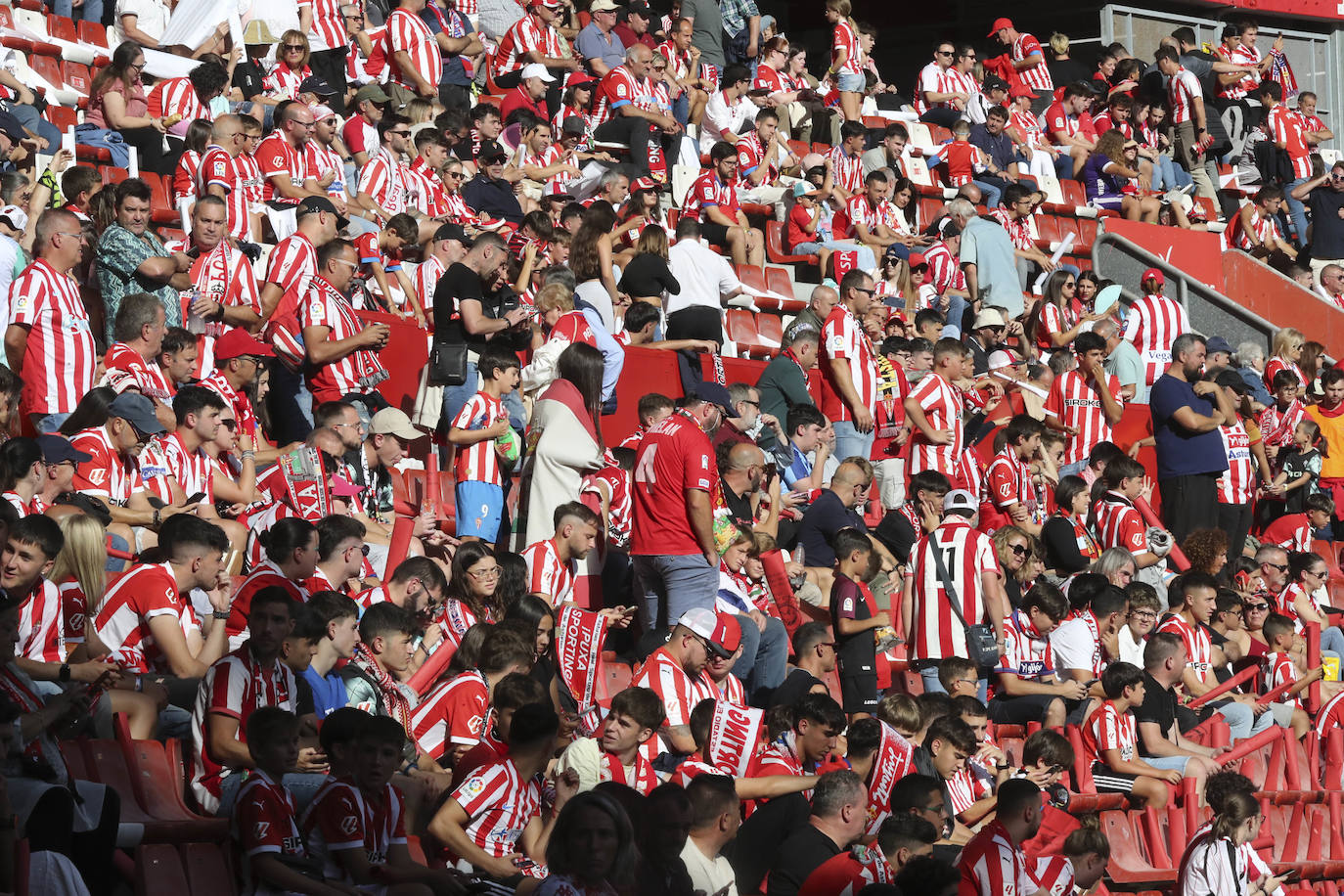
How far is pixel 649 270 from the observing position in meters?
11.7

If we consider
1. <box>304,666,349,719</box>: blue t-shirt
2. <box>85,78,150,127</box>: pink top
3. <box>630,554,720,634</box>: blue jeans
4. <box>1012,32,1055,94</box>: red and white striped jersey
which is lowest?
<box>304,666,349,719</box>: blue t-shirt

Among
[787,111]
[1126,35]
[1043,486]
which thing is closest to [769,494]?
[1043,486]

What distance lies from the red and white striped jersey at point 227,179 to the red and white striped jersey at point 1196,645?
6019 mm

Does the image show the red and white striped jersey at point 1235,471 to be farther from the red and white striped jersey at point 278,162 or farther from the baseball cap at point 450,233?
the red and white striped jersey at point 278,162

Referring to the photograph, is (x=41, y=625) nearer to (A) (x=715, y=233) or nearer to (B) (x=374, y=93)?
(B) (x=374, y=93)

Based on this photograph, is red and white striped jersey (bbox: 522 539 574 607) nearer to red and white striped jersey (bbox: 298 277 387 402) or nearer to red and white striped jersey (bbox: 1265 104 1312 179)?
red and white striped jersey (bbox: 298 277 387 402)

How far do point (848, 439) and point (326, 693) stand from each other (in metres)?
5.75

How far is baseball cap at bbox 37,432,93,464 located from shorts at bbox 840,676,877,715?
381cm

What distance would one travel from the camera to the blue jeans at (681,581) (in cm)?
875

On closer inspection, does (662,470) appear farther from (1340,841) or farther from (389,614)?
(1340,841)

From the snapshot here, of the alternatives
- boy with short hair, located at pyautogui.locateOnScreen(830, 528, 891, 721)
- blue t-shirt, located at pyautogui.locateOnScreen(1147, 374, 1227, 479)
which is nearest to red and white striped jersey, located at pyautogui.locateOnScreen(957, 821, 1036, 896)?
boy with short hair, located at pyautogui.locateOnScreen(830, 528, 891, 721)

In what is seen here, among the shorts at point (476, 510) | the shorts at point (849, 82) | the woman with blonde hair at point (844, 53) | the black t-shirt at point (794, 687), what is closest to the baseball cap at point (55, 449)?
the shorts at point (476, 510)

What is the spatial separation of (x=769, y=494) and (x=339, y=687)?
4.10 metres

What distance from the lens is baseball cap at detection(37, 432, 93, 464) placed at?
764cm
